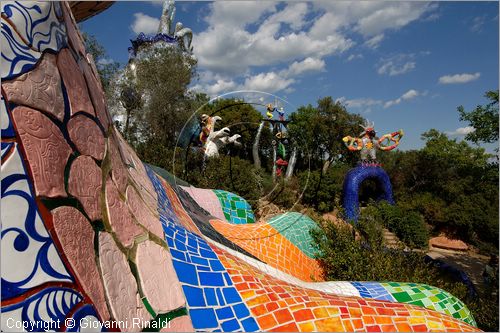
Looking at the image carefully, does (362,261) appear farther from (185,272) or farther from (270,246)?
(185,272)

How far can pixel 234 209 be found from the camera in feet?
16.1

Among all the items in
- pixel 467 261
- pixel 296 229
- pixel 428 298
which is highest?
pixel 296 229

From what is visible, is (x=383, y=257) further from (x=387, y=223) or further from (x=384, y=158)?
(x=384, y=158)

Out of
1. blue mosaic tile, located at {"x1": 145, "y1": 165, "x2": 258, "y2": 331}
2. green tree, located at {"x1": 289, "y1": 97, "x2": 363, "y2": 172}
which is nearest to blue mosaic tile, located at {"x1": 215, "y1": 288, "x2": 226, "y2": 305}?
blue mosaic tile, located at {"x1": 145, "y1": 165, "x2": 258, "y2": 331}

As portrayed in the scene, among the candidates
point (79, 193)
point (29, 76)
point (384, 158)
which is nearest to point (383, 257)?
point (79, 193)

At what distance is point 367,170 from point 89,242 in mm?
11036

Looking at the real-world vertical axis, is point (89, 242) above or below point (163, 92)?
below

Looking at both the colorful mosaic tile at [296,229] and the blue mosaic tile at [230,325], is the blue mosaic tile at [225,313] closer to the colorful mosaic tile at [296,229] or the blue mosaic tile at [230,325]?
the blue mosaic tile at [230,325]

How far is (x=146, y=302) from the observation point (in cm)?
161

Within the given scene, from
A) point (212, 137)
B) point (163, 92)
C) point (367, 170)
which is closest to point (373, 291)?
point (367, 170)

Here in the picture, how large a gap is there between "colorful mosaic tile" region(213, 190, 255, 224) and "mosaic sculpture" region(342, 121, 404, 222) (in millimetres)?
5857

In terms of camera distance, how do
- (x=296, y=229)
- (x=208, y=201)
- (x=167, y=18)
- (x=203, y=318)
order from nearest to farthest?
(x=203, y=318) < (x=296, y=229) < (x=208, y=201) < (x=167, y=18)

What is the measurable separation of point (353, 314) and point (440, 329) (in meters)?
0.47

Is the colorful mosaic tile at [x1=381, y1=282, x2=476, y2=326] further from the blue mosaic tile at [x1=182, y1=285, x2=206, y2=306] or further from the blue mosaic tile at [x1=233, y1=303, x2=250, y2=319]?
the blue mosaic tile at [x1=182, y1=285, x2=206, y2=306]
